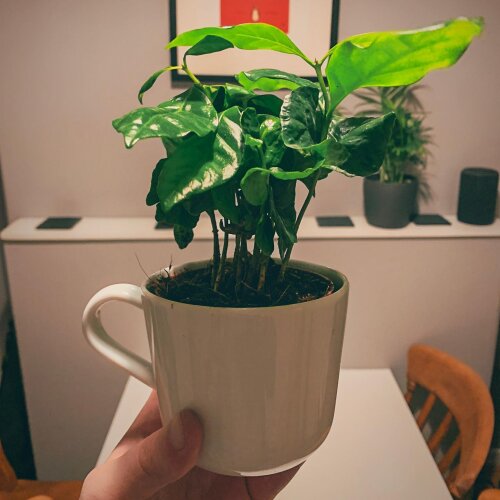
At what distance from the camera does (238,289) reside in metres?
0.51

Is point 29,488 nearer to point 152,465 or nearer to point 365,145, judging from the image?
point 152,465

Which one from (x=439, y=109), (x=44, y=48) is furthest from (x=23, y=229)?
(x=439, y=109)

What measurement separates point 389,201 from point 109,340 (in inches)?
41.7

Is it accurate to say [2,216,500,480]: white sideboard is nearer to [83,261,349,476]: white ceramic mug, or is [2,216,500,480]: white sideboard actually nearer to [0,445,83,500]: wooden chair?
[0,445,83,500]: wooden chair

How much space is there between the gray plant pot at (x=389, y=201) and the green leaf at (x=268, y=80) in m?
0.99

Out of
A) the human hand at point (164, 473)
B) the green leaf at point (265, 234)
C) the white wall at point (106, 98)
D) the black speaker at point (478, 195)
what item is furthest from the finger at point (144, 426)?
the black speaker at point (478, 195)

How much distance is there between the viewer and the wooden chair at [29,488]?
131 cm

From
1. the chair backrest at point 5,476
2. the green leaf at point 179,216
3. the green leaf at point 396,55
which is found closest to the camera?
the green leaf at point 396,55

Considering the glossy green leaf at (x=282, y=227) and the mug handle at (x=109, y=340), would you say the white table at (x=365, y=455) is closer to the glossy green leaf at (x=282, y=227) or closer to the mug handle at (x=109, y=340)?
the mug handle at (x=109, y=340)

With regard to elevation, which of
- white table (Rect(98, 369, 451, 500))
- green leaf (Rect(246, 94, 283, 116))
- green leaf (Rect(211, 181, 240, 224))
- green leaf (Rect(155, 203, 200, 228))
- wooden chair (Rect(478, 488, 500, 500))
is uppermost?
green leaf (Rect(246, 94, 283, 116))

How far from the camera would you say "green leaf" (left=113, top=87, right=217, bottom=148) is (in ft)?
1.24

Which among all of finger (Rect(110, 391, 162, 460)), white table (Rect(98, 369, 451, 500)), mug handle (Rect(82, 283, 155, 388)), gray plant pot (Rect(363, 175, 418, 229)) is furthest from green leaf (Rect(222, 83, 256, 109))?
gray plant pot (Rect(363, 175, 418, 229))

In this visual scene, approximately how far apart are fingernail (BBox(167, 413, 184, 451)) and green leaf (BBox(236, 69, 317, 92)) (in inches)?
13.1

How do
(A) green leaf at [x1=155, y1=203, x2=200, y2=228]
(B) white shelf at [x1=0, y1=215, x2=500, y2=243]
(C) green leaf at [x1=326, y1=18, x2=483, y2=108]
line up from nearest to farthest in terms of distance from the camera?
(C) green leaf at [x1=326, y1=18, x2=483, y2=108], (A) green leaf at [x1=155, y1=203, x2=200, y2=228], (B) white shelf at [x1=0, y1=215, x2=500, y2=243]
